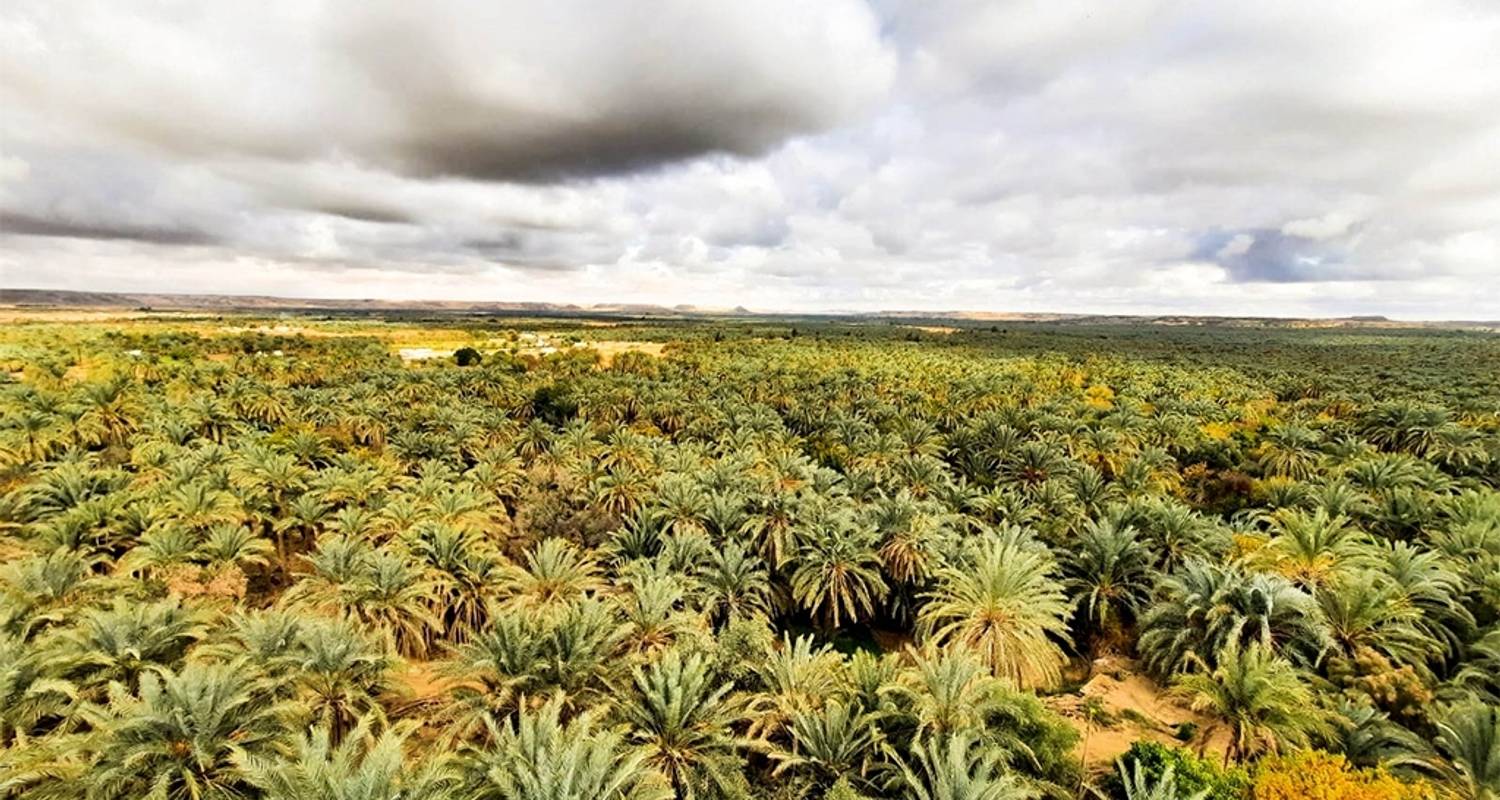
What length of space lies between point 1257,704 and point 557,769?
55.7ft

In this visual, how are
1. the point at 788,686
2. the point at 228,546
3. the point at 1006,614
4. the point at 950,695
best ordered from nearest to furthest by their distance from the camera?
the point at 950,695 → the point at 788,686 → the point at 1006,614 → the point at 228,546

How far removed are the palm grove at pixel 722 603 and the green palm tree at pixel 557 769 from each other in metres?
0.09

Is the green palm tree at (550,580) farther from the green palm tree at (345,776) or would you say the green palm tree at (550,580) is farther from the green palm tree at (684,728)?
the green palm tree at (345,776)

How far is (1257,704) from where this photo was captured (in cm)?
1670

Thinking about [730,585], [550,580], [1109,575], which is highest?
[550,580]

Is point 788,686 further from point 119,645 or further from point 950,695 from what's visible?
point 119,645

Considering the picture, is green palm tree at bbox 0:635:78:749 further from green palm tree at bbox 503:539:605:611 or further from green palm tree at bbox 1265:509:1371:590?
green palm tree at bbox 1265:509:1371:590

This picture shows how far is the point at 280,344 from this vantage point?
99.6 meters

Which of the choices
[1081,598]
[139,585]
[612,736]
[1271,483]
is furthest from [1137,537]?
[139,585]

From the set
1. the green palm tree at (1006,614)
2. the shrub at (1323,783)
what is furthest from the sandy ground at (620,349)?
the shrub at (1323,783)

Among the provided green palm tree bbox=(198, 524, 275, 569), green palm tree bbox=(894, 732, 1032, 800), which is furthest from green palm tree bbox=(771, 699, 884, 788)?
green palm tree bbox=(198, 524, 275, 569)

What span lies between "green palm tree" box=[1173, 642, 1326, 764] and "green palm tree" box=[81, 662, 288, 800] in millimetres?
21950

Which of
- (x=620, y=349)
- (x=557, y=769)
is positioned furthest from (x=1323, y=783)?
(x=620, y=349)

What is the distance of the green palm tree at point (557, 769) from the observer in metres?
11.8
